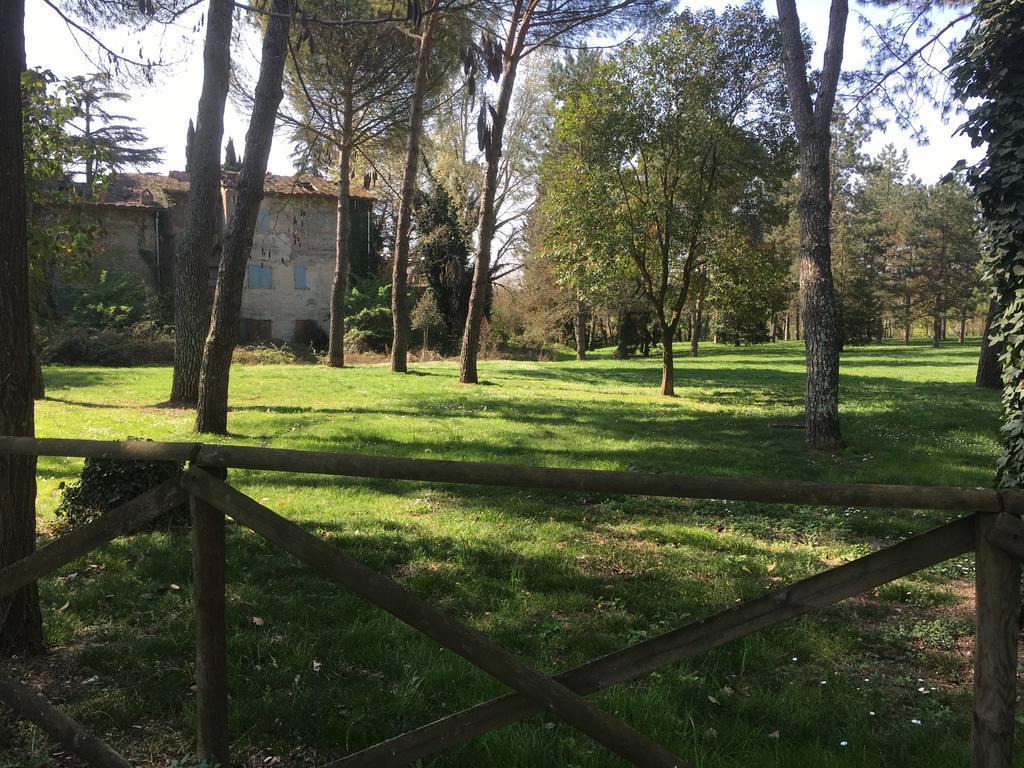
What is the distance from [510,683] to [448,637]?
0.21 metres

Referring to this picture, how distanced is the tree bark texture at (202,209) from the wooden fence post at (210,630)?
9943 millimetres

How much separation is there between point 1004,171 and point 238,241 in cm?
847

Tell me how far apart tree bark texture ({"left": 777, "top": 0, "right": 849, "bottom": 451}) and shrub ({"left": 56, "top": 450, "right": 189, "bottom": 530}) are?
26.0 feet

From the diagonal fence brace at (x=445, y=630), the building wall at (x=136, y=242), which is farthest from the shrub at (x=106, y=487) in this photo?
the building wall at (x=136, y=242)

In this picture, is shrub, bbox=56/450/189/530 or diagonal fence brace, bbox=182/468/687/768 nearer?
diagonal fence brace, bbox=182/468/687/768

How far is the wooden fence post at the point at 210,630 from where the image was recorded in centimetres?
222

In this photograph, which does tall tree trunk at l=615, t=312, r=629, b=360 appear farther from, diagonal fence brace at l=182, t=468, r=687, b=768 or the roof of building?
diagonal fence brace at l=182, t=468, r=687, b=768

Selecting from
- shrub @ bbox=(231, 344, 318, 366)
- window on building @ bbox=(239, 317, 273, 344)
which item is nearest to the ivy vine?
shrub @ bbox=(231, 344, 318, 366)

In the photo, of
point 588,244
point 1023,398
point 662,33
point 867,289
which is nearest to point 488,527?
point 1023,398

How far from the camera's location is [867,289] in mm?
41750

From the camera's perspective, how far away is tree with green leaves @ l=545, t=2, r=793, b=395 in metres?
14.2

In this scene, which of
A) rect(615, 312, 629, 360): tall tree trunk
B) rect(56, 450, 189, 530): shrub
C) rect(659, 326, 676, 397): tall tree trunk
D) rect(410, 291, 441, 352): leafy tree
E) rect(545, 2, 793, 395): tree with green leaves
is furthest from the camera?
rect(615, 312, 629, 360): tall tree trunk

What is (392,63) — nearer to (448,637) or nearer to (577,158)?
(577,158)

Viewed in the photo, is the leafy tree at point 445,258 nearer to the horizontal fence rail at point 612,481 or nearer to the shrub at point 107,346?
the shrub at point 107,346
